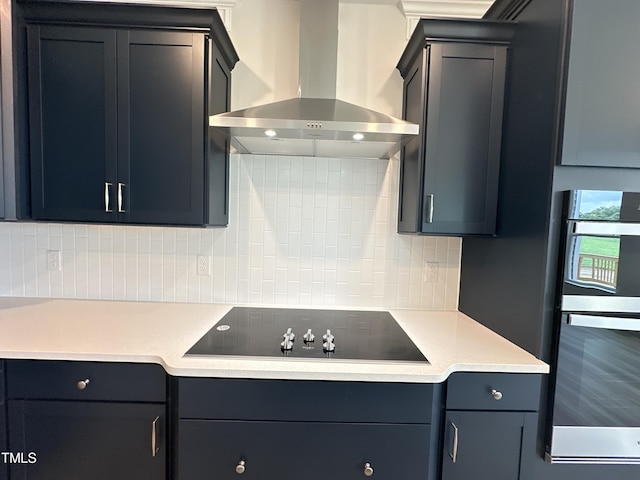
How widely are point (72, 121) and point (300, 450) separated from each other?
5.69ft

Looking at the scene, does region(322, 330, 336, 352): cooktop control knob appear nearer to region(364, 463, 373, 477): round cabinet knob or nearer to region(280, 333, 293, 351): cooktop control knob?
region(280, 333, 293, 351): cooktop control knob

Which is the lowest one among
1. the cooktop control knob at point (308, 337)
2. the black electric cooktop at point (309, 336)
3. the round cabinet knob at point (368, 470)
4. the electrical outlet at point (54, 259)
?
the round cabinet knob at point (368, 470)

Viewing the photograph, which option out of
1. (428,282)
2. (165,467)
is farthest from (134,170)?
(428,282)

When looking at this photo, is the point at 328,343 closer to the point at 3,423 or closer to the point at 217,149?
the point at 217,149

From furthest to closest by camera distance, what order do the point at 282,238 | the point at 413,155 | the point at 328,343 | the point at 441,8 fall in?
1. the point at 282,238
2. the point at 441,8
3. the point at 413,155
4. the point at 328,343

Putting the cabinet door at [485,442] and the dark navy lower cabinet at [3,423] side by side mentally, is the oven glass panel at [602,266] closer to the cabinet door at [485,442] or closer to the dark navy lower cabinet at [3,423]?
the cabinet door at [485,442]

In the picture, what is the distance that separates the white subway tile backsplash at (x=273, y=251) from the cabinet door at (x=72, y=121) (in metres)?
0.38

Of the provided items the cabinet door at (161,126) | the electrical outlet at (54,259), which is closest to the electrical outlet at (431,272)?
the cabinet door at (161,126)

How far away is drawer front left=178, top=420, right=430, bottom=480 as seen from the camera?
1.18m

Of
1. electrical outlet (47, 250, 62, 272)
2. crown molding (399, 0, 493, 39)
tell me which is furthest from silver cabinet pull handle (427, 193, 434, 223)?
electrical outlet (47, 250, 62, 272)

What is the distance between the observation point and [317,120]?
1.36 meters

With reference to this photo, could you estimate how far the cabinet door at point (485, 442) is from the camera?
48.8 inches

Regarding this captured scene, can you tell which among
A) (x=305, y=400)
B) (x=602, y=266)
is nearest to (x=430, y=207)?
(x=602, y=266)

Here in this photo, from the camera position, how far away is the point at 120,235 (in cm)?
191
